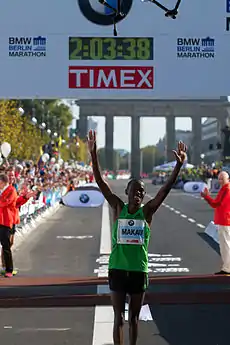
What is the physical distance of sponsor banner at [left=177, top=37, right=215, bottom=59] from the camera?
11922mm

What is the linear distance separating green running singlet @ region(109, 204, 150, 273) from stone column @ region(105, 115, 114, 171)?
424ft

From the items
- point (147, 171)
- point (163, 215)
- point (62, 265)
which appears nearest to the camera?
point (62, 265)

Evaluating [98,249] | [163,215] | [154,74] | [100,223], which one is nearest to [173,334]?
[154,74]

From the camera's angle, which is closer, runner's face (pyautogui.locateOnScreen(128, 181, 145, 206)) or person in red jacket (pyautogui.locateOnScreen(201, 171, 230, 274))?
runner's face (pyautogui.locateOnScreen(128, 181, 145, 206))

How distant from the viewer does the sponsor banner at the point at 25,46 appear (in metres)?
11.8

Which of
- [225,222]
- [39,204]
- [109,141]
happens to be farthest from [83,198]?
[109,141]

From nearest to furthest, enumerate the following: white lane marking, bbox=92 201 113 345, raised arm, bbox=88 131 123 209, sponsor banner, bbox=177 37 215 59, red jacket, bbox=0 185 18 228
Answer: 1. raised arm, bbox=88 131 123 209
2. white lane marking, bbox=92 201 113 345
3. sponsor banner, bbox=177 37 215 59
4. red jacket, bbox=0 185 18 228

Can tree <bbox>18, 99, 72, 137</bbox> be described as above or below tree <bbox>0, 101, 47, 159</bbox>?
above

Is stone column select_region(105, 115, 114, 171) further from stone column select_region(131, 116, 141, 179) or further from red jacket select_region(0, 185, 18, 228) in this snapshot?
red jacket select_region(0, 185, 18, 228)

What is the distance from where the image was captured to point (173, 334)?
26.5 ft

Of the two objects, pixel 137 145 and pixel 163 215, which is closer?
→ pixel 163 215

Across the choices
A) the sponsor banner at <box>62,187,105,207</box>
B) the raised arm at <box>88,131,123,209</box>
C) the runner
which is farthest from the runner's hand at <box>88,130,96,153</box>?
the sponsor banner at <box>62,187,105,207</box>

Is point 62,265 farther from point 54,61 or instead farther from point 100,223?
point 100,223

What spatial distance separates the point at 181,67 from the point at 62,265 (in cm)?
477
